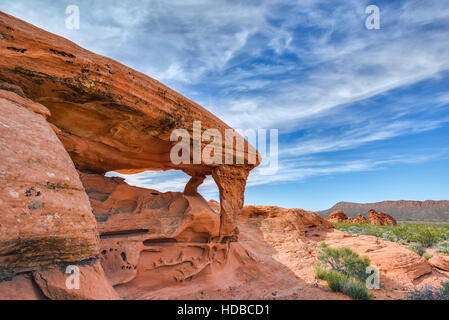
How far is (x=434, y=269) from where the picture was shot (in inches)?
380

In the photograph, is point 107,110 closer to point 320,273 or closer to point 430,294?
point 320,273

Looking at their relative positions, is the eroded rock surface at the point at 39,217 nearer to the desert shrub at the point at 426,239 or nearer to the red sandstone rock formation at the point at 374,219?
the desert shrub at the point at 426,239

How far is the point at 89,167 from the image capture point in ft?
24.5

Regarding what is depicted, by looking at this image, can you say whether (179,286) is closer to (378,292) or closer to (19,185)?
(19,185)

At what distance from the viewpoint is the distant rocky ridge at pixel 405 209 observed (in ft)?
226

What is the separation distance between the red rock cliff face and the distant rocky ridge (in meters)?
73.5

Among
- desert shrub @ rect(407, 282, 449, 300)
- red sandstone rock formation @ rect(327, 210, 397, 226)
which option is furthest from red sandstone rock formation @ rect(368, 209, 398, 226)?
desert shrub @ rect(407, 282, 449, 300)

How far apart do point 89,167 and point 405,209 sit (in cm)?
9752

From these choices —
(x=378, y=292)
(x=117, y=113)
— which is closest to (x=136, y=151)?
(x=117, y=113)

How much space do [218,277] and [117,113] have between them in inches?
236

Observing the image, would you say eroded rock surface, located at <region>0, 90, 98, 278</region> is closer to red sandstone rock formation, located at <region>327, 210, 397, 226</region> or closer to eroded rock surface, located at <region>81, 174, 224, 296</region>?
eroded rock surface, located at <region>81, 174, 224, 296</region>

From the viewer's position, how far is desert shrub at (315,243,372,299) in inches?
261

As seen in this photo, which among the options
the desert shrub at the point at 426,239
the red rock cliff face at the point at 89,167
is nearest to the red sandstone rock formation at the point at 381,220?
the desert shrub at the point at 426,239

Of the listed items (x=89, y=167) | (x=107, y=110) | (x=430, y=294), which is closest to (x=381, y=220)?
(x=430, y=294)
